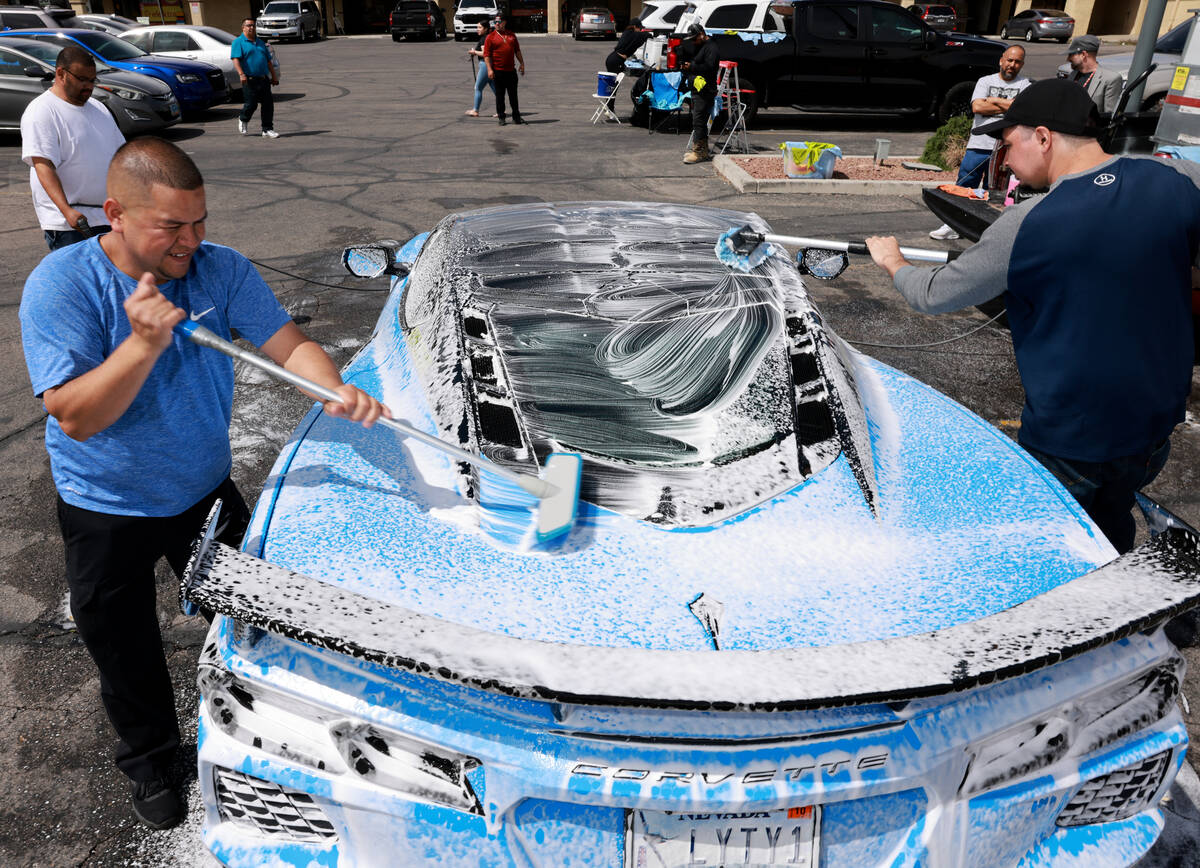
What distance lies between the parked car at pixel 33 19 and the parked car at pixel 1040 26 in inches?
1357

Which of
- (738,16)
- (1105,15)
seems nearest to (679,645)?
(738,16)

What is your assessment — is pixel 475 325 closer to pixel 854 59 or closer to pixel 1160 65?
pixel 1160 65

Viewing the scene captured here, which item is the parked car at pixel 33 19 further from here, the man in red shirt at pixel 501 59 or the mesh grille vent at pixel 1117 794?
the mesh grille vent at pixel 1117 794

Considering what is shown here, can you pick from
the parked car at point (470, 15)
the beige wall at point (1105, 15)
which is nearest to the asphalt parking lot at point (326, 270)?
the parked car at point (470, 15)

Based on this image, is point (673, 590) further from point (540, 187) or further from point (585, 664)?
point (540, 187)

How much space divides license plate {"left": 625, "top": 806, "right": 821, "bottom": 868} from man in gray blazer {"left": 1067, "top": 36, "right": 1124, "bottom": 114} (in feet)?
29.6

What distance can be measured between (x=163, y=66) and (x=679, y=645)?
1732 cm

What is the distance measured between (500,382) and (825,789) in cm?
143

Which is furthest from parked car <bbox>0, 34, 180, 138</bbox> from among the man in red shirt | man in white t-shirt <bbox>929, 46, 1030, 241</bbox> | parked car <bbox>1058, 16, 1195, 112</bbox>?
parked car <bbox>1058, 16, 1195, 112</bbox>

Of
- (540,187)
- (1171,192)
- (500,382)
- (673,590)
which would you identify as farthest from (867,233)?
(673,590)

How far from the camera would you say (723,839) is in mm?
1569

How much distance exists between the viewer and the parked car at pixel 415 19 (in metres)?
35.0

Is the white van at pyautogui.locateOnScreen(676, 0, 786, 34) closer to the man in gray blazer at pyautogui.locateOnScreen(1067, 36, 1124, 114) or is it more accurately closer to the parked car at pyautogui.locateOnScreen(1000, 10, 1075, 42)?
the man in gray blazer at pyautogui.locateOnScreen(1067, 36, 1124, 114)

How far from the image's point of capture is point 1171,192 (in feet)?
7.89
